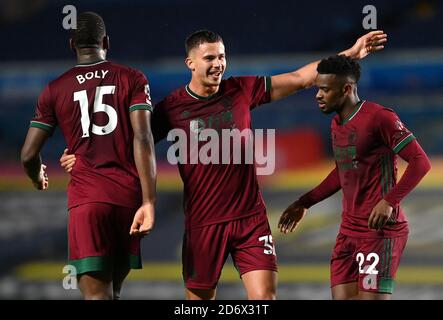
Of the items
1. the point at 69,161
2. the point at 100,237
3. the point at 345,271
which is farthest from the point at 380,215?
the point at 69,161

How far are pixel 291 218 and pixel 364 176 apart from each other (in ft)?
1.98

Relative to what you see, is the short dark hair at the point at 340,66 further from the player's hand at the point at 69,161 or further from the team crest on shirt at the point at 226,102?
the player's hand at the point at 69,161

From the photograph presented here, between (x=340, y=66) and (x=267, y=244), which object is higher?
(x=340, y=66)

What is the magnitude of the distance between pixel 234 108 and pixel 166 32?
7200 millimetres

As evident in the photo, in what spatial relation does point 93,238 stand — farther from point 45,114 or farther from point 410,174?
point 410,174

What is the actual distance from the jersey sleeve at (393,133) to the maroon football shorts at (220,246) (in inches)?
33.3

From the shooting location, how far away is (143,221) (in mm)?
5148

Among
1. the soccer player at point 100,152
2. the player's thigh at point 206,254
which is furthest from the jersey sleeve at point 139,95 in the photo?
the player's thigh at point 206,254

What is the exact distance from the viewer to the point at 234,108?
19.3 feet

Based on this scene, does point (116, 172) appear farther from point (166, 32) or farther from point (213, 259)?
point (166, 32)

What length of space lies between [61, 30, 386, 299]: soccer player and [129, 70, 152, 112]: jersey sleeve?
49 cm

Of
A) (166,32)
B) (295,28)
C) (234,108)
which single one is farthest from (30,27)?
(234,108)

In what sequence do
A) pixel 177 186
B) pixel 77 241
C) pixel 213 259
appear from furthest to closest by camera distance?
1. pixel 177 186
2. pixel 213 259
3. pixel 77 241

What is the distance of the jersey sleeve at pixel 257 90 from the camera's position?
5.97m
